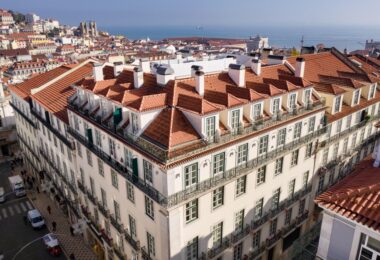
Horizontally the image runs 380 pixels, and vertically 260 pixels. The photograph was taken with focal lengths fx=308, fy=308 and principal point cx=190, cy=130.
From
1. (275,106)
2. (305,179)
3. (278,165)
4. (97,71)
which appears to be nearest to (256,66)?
(275,106)

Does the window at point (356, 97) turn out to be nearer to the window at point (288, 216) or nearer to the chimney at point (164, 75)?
the window at point (288, 216)

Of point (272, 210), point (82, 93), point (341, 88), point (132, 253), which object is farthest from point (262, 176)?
A: point (82, 93)

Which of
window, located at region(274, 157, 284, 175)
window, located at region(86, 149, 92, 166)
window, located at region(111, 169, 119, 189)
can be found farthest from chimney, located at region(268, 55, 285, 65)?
window, located at region(86, 149, 92, 166)

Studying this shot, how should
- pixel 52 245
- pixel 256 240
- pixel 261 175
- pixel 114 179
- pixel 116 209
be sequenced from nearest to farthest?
1. pixel 114 179
2. pixel 261 175
3. pixel 116 209
4. pixel 256 240
5. pixel 52 245

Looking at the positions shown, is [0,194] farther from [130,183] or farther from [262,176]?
[262,176]

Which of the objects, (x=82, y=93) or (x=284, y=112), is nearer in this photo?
(x=284, y=112)

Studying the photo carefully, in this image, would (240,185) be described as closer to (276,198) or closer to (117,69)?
(276,198)
